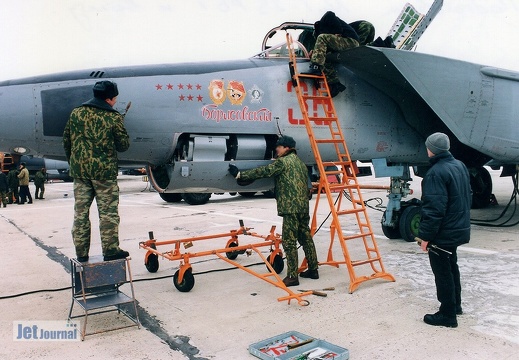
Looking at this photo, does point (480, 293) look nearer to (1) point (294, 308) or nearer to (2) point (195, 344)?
(1) point (294, 308)

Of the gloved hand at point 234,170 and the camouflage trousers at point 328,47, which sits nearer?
the gloved hand at point 234,170

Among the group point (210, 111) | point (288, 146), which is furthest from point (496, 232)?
point (210, 111)

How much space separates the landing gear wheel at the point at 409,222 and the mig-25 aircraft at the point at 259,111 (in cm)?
31

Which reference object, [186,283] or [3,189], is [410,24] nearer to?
[186,283]

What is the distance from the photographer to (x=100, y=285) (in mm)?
4535

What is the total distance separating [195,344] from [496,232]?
7.69 metres

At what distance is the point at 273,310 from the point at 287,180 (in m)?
1.61

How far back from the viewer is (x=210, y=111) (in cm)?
568

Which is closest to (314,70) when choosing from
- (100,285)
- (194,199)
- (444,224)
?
(444,224)

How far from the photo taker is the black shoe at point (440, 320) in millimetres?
4238

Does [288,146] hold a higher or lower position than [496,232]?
higher

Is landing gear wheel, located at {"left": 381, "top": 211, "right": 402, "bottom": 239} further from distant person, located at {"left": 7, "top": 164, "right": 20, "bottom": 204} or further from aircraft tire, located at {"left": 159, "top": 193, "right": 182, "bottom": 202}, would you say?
distant person, located at {"left": 7, "top": 164, "right": 20, "bottom": 204}

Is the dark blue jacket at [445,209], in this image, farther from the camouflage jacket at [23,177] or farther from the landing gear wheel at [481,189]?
the camouflage jacket at [23,177]

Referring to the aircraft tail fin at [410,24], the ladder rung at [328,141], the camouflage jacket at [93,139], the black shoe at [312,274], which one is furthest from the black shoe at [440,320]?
the aircraft tail fin at [410,24]
